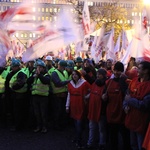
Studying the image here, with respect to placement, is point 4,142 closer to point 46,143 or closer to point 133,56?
point 46,143

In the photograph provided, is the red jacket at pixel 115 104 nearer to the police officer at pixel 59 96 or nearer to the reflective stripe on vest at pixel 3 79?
the police officer at pixel 59 96

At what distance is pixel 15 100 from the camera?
9148 mm

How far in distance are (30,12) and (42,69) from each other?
151 cm

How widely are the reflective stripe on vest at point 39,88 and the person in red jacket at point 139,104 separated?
323 cm

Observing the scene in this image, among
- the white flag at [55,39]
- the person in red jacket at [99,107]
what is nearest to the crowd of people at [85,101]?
the person in red jacket at [99,107]

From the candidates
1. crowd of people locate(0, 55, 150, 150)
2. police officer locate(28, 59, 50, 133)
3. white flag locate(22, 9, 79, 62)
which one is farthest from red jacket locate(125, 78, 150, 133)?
white flag locate(22, 9, 79, 62)

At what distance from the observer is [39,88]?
879 cm

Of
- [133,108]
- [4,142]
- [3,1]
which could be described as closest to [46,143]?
[4,142]

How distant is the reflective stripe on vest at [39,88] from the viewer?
346 inches

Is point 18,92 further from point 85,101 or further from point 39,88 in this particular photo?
point 85,101

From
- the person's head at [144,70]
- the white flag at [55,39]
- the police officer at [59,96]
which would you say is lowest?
the police officer at [59,96]

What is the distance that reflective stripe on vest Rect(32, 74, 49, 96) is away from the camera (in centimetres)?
879

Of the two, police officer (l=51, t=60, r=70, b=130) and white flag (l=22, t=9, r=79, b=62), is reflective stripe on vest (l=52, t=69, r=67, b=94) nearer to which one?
police officer (l=51, t=60, r=70, b=130)

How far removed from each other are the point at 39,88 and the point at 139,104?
361 centimetres
